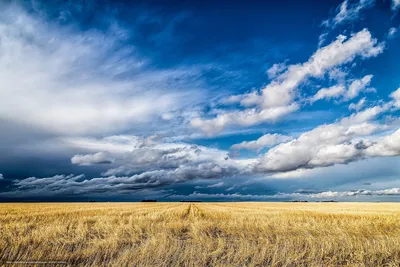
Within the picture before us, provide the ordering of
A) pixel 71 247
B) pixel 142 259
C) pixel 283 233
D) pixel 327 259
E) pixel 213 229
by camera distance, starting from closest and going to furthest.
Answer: pixel 142 259 → pixel 327 259 → pixel 71 247 → pixel 283 233 → pixel 213 229

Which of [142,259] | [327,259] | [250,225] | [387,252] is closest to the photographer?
[142,259]

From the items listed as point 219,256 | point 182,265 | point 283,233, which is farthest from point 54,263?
point 283,233

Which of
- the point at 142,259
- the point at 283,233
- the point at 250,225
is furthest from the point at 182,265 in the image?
the point at 250,225

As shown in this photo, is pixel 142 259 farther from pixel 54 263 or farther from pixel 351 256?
pixel 351 256

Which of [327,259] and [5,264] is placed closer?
[5,264]

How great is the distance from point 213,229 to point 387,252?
29.7ft

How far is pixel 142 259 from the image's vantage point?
8531 mm

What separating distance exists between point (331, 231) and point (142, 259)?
37.4ft

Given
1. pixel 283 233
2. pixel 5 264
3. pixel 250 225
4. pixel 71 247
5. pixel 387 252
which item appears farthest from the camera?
pixel 250 225

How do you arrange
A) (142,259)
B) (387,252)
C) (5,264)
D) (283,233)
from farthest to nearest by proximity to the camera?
1. (283,233)
2. (387,252)
3. (142,259)
4. (5,264)

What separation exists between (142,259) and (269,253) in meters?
4.11

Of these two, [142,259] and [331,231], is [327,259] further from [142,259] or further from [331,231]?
[331,231]

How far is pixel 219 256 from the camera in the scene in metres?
9.44

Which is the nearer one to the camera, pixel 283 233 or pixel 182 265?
pixel 182 265
